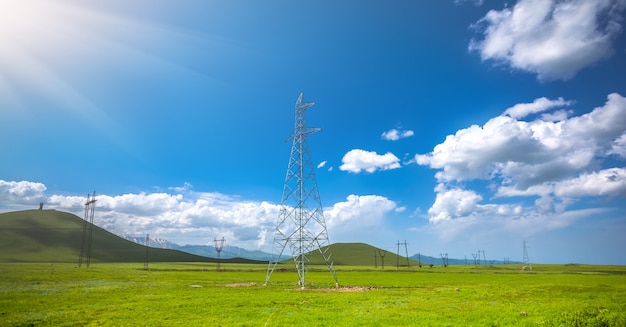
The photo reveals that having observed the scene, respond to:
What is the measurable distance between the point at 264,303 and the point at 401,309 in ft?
44.8

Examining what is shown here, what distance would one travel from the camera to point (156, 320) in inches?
1027

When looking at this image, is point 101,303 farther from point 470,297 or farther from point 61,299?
point 470,297

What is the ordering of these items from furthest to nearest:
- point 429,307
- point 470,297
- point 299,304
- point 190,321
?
point 470,297 → point 299,304 → point 429,307 → point 190,321

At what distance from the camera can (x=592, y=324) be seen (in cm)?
2048

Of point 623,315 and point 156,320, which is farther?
point 156,320

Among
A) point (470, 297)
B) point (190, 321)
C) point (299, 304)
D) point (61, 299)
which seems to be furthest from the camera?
point (470, 297)

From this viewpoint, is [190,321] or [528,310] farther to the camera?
[528,310]

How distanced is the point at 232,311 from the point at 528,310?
25.6 m

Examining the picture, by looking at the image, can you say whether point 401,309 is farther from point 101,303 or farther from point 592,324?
point 101,303

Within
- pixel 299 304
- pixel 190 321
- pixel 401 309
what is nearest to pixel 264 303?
pixel 299 304

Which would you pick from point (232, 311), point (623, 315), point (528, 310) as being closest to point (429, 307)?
point (528, 310)

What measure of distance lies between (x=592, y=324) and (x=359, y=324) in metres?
13.8

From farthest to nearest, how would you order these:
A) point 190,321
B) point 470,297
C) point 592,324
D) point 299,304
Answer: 1. point 470,297
2. point 299,304
3. point 190,321
4. point 592,324

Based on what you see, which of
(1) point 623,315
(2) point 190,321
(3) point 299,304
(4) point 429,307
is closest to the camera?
(1) point 623,315
